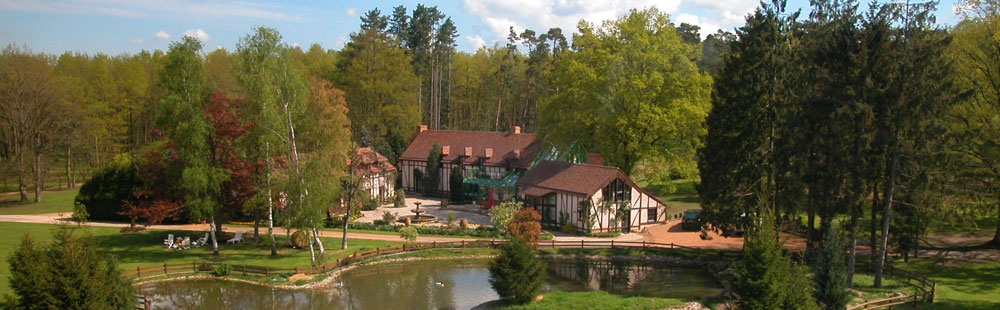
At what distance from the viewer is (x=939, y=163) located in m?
22.6

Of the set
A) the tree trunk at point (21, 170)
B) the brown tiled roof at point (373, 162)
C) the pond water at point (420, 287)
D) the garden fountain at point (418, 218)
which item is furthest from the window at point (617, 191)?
the tree trunk at point (21, 170)

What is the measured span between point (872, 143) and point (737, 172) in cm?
642

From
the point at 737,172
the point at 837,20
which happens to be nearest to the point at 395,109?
the point at 737,172

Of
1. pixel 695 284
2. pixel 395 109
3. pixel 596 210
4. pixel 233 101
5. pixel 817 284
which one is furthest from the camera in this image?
pixel 395 109

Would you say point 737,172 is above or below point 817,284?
above

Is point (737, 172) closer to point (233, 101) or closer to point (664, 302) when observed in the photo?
point (664, 302)

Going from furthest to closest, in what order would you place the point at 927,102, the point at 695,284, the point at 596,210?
the point at 596,210
the point at 695,284
the point at 927,102

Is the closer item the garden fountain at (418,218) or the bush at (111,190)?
the bush at (111,190)

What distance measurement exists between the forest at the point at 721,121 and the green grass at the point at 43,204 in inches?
43.0

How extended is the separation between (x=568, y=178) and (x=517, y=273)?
15.9 metres

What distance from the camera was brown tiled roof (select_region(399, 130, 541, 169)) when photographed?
47.9 m

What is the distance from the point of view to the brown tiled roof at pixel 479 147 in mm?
47875

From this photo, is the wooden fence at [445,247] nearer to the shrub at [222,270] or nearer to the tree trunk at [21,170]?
the shrub at [222,270]

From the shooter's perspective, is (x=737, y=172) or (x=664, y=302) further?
(x=737, y=172)
